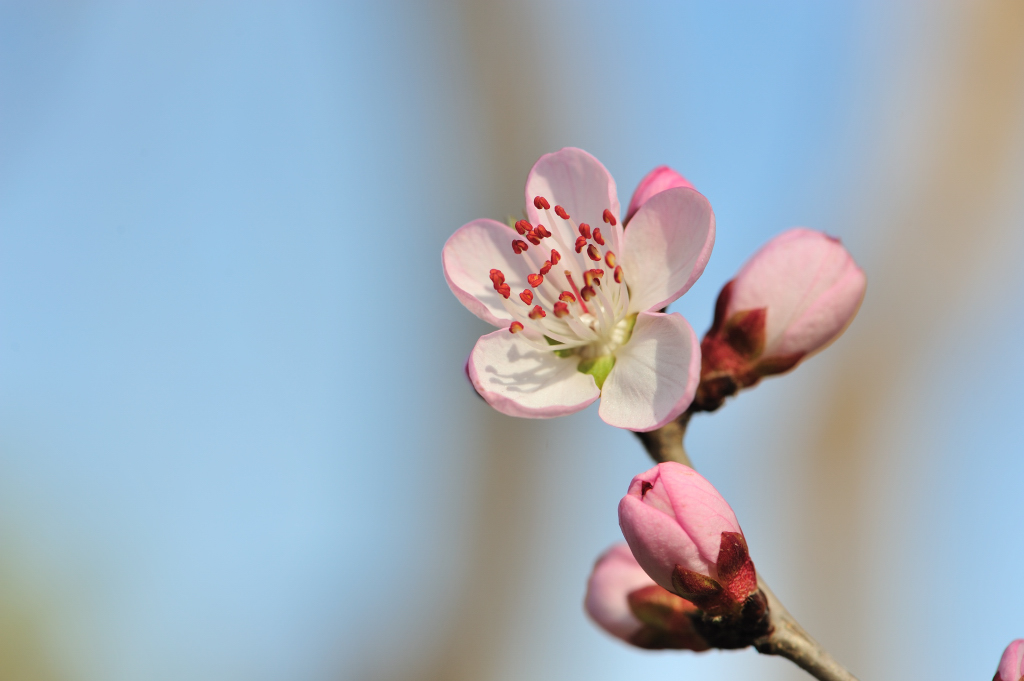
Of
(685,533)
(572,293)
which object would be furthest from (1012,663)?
(572,293)

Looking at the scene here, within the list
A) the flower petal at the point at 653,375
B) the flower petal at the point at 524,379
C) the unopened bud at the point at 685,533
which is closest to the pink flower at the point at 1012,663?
the unopened bud at the point at 685,533

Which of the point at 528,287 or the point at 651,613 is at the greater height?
the point at 528,287

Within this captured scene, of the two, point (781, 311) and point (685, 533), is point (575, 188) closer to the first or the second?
point (781, 311)

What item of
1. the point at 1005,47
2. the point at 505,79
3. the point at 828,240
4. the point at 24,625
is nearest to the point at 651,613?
the point at 828,240

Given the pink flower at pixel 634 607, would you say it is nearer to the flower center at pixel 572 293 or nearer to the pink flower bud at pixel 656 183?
the flower center at pixel 572 293

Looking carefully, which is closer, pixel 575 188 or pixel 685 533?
pixel 685 533

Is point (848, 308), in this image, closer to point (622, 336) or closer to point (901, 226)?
point (622, 336)
